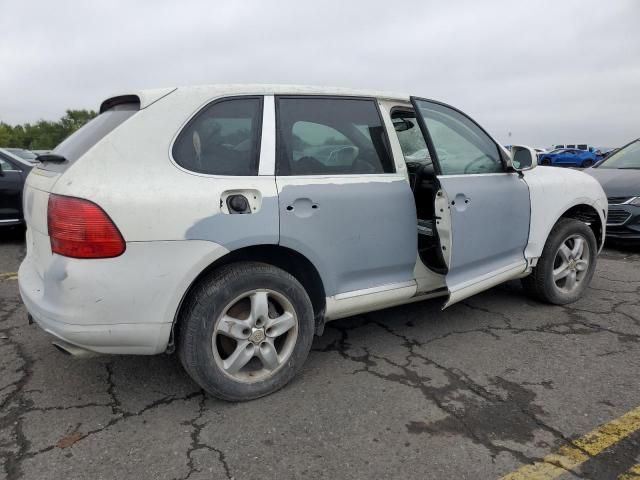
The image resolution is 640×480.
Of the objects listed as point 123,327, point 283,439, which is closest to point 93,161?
point 123,327

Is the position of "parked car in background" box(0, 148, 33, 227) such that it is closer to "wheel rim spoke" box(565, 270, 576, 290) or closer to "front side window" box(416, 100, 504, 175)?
"front side window" box(416, 100, 504, 175)

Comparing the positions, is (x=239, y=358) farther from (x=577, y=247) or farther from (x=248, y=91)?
(x=577, y=247)

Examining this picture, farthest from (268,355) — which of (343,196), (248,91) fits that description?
(248,91)

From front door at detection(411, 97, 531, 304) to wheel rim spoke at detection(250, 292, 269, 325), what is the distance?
1312mm

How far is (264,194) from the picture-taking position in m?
2.65

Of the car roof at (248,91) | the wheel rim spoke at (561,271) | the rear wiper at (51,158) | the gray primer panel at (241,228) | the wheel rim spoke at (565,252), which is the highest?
the car roof at (248,91)

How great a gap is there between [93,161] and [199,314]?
2.99ft

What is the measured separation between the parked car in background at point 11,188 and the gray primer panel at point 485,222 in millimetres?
6279

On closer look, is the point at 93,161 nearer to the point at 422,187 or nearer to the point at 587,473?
the point at 422,187

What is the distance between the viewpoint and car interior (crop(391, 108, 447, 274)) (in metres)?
3.43

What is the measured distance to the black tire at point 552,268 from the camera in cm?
412

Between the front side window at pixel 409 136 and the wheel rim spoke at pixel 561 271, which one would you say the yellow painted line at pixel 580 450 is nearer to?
the wheel rim spoke at pixel 561 271

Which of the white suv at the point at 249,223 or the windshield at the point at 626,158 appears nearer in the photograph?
the white suv at the point at 249,223

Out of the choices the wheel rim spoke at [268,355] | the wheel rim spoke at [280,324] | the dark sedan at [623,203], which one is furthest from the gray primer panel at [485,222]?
the dark sedan at [623,203]
